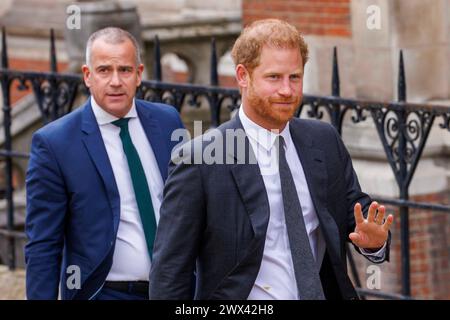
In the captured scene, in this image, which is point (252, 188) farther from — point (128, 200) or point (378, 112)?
point (378, 112)

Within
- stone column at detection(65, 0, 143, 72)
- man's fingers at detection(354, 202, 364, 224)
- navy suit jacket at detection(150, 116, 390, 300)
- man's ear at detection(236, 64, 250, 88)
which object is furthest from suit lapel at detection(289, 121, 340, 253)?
stone column at detection(65, 0, 143, 72)

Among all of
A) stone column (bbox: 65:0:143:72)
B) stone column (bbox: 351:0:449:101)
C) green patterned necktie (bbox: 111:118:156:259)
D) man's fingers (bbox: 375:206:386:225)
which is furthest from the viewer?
stone column (bbox: 65:0:143:72)

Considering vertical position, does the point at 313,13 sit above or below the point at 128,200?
above

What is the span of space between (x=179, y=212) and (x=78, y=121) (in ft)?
4.83

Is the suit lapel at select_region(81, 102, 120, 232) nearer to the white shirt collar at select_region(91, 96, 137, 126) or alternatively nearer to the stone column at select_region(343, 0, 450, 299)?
the white shirt collar at select_region(91, 96, 137, 126)

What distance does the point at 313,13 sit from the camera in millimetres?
11297

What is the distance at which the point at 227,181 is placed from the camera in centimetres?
541

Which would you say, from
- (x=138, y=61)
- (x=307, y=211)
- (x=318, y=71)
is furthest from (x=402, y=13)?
(x=307, y=211)

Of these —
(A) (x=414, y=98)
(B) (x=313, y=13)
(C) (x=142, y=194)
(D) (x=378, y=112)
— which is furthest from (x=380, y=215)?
(B) (x=313, y=13)

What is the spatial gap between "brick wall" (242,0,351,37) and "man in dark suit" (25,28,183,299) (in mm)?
4573

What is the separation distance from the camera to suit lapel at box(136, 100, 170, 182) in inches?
265

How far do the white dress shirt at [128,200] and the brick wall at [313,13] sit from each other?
15.0 ft

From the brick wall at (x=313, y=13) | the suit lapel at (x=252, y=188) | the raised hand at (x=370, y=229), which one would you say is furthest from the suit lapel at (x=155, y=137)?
the brick wall at (x=313, y=13)

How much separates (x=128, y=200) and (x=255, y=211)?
4.38 feet
